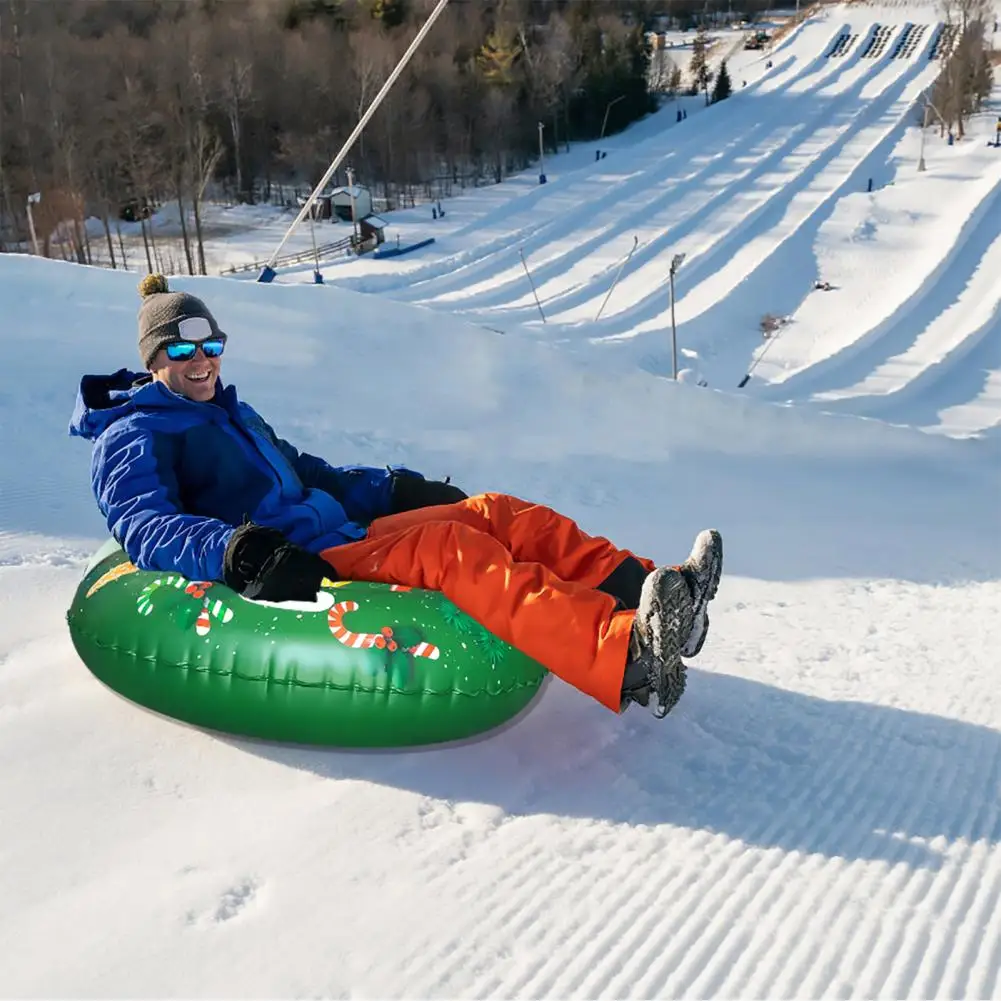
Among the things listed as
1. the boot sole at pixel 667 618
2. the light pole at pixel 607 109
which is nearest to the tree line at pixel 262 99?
the light pole at pixel 607 109

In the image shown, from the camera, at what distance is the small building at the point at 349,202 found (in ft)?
74.1

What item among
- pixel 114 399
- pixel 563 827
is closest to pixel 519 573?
pixel 563 827

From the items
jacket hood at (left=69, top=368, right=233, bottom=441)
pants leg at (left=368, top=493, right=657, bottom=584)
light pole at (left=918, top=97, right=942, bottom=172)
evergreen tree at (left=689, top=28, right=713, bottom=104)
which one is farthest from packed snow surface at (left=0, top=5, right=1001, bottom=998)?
evergreen tree at (left=689, top=28, right=713, bottom=104)

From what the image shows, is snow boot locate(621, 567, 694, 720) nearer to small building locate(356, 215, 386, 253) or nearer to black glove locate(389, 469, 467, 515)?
black glove locate(389, 469, 467, 515)

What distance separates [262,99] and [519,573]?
29.6 metres

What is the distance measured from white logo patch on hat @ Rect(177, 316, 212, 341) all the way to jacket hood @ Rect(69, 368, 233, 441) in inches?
5.8

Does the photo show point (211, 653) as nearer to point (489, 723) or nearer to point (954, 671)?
point (489, 723)

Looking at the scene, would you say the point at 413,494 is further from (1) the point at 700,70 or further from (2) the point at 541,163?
(1) the point at 700,70

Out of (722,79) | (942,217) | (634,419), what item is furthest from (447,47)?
(634,419)

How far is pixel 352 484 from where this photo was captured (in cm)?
308

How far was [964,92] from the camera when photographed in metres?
26.8

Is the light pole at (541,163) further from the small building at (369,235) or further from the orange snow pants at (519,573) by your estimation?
the orange snow pants at (519,573)

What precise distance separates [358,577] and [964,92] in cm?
2964

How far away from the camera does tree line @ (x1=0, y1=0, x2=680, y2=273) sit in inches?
987
